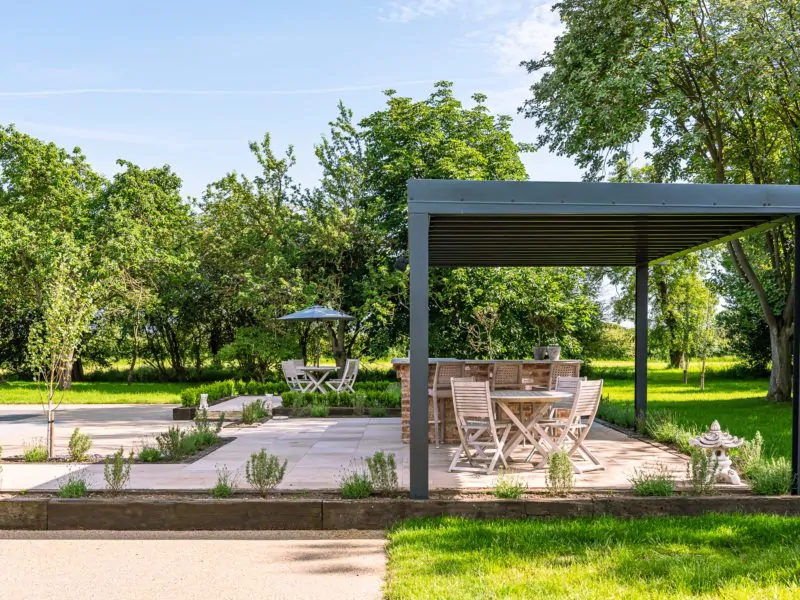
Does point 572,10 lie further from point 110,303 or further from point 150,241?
point 110,303

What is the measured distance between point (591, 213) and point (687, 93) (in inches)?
406

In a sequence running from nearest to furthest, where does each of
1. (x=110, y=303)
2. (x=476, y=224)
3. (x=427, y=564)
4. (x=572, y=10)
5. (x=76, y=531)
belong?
(x=427, y=564)
(x=76, y=531)
(x=476, y=224)
(x=572, y=10)
(x=110, y=303)

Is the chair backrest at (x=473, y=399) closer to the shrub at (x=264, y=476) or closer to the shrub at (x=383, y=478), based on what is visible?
the shrub at (x=383, y=478)

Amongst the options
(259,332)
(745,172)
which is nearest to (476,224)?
(745,172)

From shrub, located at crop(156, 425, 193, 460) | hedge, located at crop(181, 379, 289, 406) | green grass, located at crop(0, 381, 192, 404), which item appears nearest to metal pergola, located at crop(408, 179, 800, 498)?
shrub, located at crop(156, 425, 193, 460)

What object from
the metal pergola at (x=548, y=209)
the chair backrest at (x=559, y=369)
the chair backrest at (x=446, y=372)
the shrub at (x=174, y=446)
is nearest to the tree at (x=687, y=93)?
the chair backrest at (x=559, y=369)

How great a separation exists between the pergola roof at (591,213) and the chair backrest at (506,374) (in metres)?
1.48

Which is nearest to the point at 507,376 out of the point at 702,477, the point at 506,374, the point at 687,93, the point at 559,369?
the point at 506,374

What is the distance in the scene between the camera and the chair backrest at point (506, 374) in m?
9.05

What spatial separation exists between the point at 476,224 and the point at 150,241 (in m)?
16.7

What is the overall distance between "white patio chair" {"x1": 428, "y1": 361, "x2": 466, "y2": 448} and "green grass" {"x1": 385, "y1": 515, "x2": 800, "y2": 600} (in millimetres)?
3351

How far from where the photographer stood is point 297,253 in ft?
63.9

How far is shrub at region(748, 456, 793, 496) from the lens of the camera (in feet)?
19.5

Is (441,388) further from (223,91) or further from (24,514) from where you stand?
(223,91)
